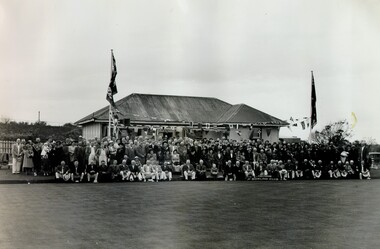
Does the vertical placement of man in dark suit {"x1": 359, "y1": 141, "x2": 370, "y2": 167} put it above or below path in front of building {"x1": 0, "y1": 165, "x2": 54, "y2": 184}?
above

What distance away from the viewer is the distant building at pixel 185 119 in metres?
30.6

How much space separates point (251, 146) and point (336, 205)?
10.9m

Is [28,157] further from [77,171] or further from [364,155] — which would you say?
[364,155]

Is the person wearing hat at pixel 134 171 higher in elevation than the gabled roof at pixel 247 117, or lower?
lower

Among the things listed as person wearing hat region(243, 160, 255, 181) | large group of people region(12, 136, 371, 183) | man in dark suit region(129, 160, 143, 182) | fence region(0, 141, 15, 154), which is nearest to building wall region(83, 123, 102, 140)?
fence region(0, 141, 15, 154)

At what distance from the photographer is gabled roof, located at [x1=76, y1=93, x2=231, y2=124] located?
3244 cm

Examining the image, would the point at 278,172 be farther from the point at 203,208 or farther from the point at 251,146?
the point at 203,208

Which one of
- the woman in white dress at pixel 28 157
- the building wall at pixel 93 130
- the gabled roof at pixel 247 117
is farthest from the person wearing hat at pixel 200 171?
the gabled roof at pixel 247 117

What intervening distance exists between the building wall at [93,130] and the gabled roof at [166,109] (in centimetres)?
63

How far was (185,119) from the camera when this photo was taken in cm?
3400

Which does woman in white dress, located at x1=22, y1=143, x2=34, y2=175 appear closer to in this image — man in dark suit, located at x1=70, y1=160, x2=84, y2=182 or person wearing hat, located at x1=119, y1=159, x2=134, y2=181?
man in dark suit, located at x1=70, y1=160, x2=84, y2=182

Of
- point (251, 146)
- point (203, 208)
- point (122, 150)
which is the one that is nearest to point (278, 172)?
point (251, 146)

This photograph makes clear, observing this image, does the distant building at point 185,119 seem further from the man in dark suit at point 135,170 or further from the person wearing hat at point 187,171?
the man in dark suit at point 135,170

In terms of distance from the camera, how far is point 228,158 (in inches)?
837
